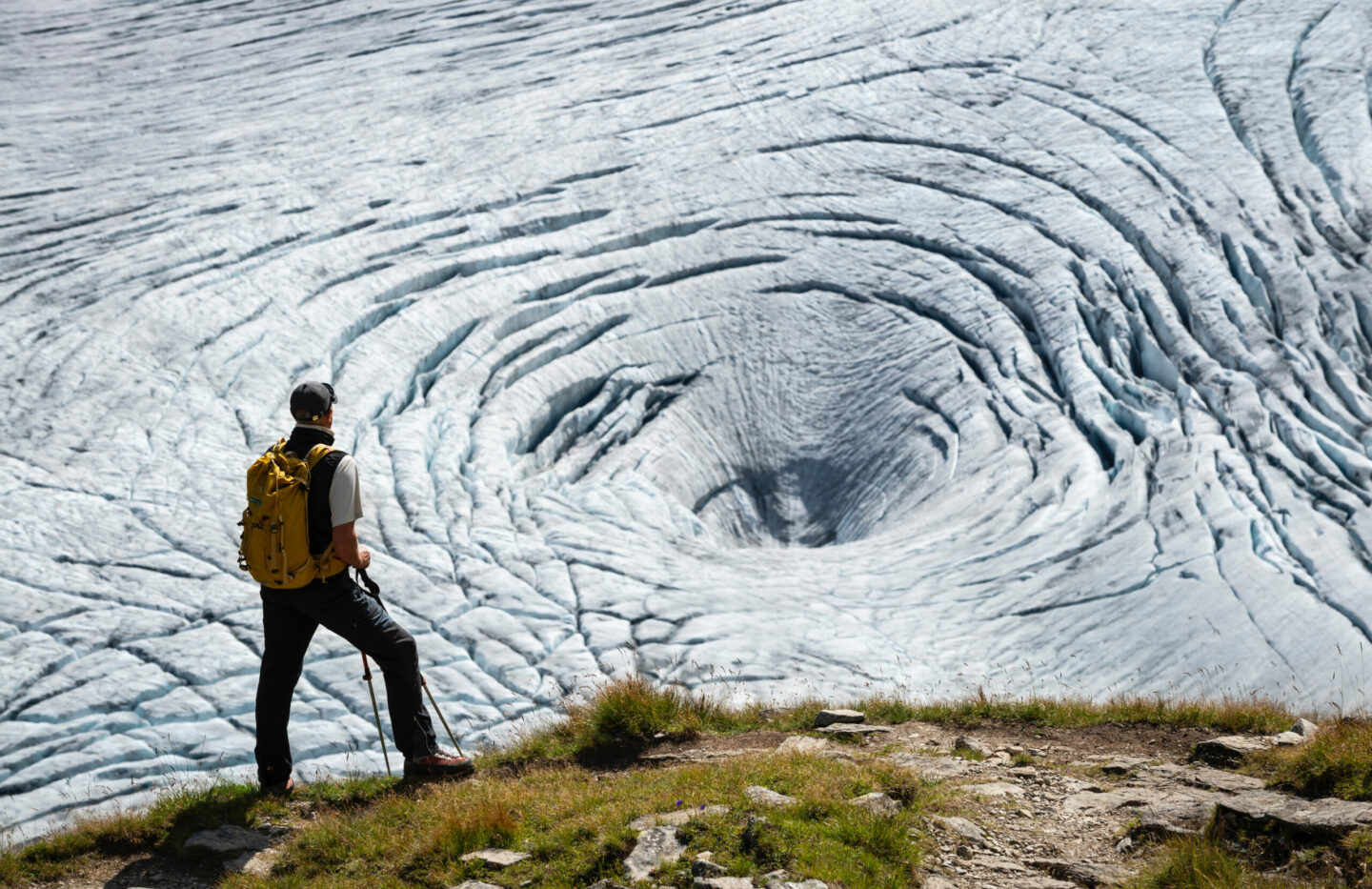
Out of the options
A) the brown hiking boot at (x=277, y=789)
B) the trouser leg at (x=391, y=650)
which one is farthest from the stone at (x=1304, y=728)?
the brown hiking boot at (x=277, y=789)

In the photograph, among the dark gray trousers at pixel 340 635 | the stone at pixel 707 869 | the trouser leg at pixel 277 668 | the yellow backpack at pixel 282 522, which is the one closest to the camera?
the stone at pixel 707 869

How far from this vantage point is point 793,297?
15.8 m

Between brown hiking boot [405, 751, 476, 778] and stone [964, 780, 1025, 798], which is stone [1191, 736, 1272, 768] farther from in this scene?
brown hiking boot [405, 751, 476, 778]

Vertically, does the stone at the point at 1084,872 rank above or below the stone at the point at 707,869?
below

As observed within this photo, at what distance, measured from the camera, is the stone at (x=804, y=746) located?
6.77 meters

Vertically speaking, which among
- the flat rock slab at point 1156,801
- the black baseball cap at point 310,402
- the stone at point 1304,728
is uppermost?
the black baseball cap at point 310,402

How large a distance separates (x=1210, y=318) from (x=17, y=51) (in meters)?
20.9

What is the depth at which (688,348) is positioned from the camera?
14930 mm

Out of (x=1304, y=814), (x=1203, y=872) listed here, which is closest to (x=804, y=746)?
(x=1203, y=872)

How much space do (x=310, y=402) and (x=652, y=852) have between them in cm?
293

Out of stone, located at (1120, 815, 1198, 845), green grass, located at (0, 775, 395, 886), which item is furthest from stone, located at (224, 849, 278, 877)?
stone, located at (1120, 815, 1198, 845)

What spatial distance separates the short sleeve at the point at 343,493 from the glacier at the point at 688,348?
9.73ft

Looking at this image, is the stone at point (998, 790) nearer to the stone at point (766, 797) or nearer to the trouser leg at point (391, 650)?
the stone at point (766, 797)

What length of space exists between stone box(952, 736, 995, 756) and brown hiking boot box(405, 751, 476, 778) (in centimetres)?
297
